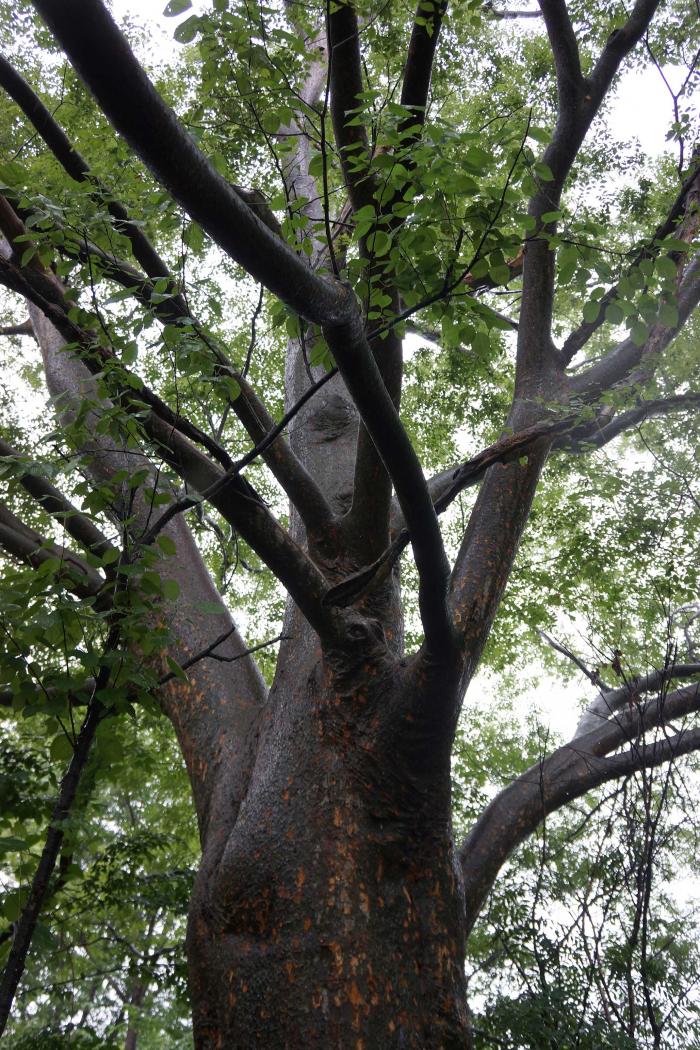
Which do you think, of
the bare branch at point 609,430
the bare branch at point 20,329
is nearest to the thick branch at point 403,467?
the bare branch at point 609,430

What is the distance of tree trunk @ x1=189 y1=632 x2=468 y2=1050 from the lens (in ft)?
Result: 6.94

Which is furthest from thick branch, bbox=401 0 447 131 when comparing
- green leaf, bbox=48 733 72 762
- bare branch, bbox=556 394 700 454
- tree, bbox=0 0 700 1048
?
bare branch, bbox=556 394 700 454

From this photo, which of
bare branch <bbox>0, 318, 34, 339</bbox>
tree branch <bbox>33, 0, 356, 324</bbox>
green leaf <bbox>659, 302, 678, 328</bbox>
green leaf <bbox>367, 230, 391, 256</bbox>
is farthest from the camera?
bare branch <bbox>0, 318, 34, 339</bbox>

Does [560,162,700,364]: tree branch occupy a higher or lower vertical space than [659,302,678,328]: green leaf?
higher

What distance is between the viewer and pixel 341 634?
277 centimetres

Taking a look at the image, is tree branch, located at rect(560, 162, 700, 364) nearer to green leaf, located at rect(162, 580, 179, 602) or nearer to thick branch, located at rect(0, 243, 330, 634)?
thick branch, located at rect(0, 243, 330, 634)

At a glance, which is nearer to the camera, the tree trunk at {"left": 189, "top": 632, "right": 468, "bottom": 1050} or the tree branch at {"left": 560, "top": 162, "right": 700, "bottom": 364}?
the tree trunk at {"left": 189, "top": 632, "right": 468, "bottom": 1050}

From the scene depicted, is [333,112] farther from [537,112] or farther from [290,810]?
[537,112]

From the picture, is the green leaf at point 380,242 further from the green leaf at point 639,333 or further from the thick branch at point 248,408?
the green leaf at point 639,333

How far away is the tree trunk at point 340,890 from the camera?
212cm

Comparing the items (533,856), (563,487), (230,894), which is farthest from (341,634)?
(563,487)

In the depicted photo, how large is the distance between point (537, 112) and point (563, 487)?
4073 mm

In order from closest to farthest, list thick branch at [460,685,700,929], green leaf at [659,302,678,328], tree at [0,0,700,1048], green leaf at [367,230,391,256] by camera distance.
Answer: tree at [0,0,700,1048] → green leaf at [367,230,391,256] → green leaf at [659,302,678,328] → thick branch at [460,685,700,929]

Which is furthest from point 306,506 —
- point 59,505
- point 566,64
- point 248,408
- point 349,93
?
point 566,64
